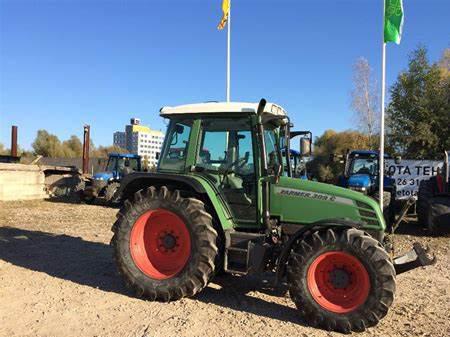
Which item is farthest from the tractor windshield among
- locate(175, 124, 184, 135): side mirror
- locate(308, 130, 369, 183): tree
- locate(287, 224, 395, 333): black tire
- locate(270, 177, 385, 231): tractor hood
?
locate(308, 130, 369, 183): tree

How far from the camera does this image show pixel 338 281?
15.9 ft

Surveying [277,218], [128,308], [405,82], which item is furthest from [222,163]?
[405,82]

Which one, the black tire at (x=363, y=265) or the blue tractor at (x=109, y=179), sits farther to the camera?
the blue tractor at (x=109, y=179)

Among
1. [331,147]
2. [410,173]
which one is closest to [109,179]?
[410,173]

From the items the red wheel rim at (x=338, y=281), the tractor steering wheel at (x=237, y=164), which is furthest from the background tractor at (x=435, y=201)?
the tractor steering wheel at (x=237, y=164)

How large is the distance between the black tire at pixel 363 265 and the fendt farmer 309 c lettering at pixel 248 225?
10 millimetres

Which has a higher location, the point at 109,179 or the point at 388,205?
the point at 109,179

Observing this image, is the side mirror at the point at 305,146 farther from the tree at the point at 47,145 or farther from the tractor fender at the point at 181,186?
the tree at the point at 47,145

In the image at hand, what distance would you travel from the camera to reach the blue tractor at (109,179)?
18456 mm

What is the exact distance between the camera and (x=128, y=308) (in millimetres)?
5195

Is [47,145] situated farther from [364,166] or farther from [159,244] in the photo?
[159,244]

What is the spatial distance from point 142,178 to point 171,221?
2.34ft

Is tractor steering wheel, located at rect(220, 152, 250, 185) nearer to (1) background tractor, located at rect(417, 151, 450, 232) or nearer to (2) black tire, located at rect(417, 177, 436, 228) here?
(1) background tractor, located at rect(417, 151, 450, 232)

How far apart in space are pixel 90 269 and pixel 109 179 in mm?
12640
